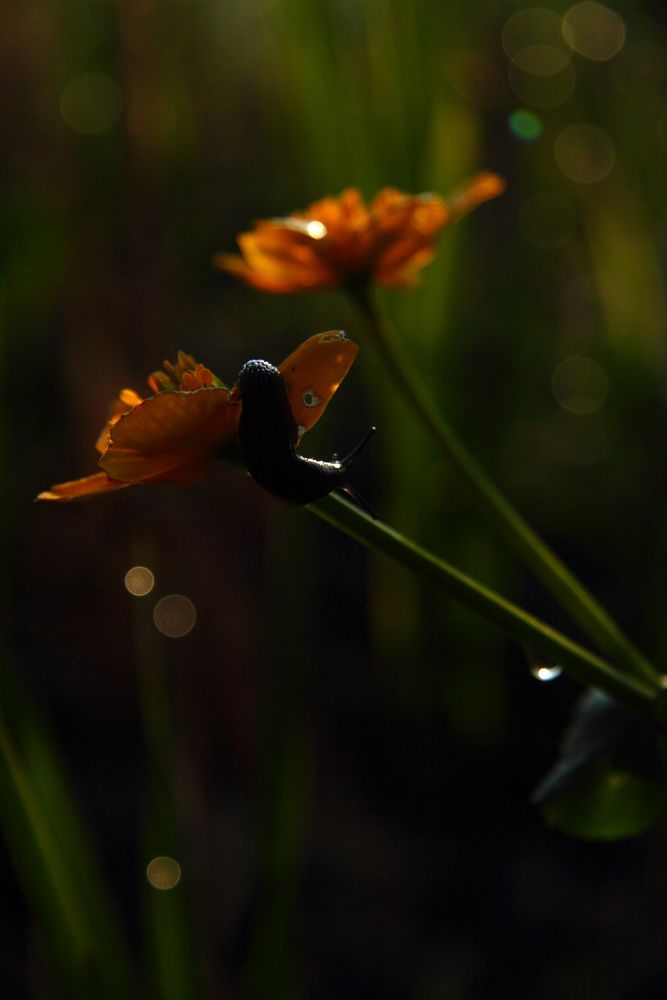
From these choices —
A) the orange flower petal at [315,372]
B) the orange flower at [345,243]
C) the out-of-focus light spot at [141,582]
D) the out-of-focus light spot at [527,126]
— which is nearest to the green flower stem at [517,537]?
the orange flower at [345,243]

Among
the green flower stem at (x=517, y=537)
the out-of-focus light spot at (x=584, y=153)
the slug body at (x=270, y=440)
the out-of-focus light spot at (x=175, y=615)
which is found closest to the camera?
the slug body at (x=270, y=440)

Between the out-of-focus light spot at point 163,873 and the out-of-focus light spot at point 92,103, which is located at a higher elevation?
the out-of-focus light spot at point 92,103

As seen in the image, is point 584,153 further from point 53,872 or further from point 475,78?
point 53,872

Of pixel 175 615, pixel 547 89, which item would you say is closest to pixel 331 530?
pixel 175 615

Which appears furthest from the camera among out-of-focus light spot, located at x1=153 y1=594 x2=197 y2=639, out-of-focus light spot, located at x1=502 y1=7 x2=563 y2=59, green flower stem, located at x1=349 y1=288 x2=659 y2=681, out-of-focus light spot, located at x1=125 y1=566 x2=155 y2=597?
out-of-focus light spot, located at x1=502 y1=7 x2=563 y2=59

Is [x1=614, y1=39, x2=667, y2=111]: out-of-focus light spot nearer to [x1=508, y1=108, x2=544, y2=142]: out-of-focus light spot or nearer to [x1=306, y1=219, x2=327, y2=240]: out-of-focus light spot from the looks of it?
[x1=508, y1=108, x2=544, y2=142]: out-of-focus light spot

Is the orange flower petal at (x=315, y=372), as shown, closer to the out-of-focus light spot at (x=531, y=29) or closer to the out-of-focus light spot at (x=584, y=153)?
the out-of-focus light spot at (x=584, y=153)

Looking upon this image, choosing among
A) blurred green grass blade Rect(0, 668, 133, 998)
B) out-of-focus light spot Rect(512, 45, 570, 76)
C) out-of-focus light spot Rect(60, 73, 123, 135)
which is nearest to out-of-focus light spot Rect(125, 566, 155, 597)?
blurred green grass blade Rect(0, 668, 133, 998)
